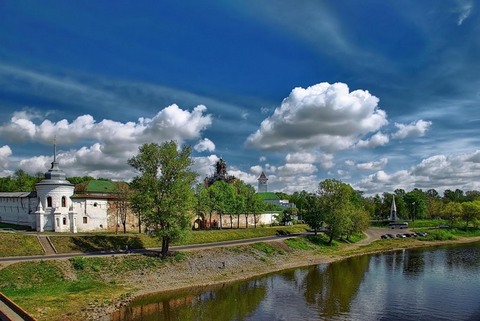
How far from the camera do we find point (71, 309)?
34.3m

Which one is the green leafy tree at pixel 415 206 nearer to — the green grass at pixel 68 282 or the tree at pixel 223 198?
the tree at pixel 223 198

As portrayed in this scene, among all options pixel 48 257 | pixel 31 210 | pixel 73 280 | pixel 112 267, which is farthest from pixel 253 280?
pixel 31 210

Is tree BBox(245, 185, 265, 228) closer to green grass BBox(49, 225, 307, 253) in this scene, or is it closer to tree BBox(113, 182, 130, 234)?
green grass BBox(49, 225, 307, 253)

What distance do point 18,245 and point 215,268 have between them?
25288 mm

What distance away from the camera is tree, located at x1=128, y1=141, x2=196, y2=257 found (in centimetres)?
5541

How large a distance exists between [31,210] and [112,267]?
2930 cm

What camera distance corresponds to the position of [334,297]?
41969 mm

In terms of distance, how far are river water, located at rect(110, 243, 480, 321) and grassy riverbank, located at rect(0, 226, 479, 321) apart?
289cm

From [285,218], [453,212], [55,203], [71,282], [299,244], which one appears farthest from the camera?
[453,212]

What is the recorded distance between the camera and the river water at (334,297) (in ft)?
117

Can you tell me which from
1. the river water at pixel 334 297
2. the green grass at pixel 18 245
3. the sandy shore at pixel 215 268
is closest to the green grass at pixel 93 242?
the green grass at pixel 18 245

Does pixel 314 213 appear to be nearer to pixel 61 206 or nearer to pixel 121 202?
pixel 121 202

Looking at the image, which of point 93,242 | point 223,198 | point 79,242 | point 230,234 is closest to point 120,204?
point 93,242

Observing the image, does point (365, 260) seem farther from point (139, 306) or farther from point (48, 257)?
point (48, 257)
